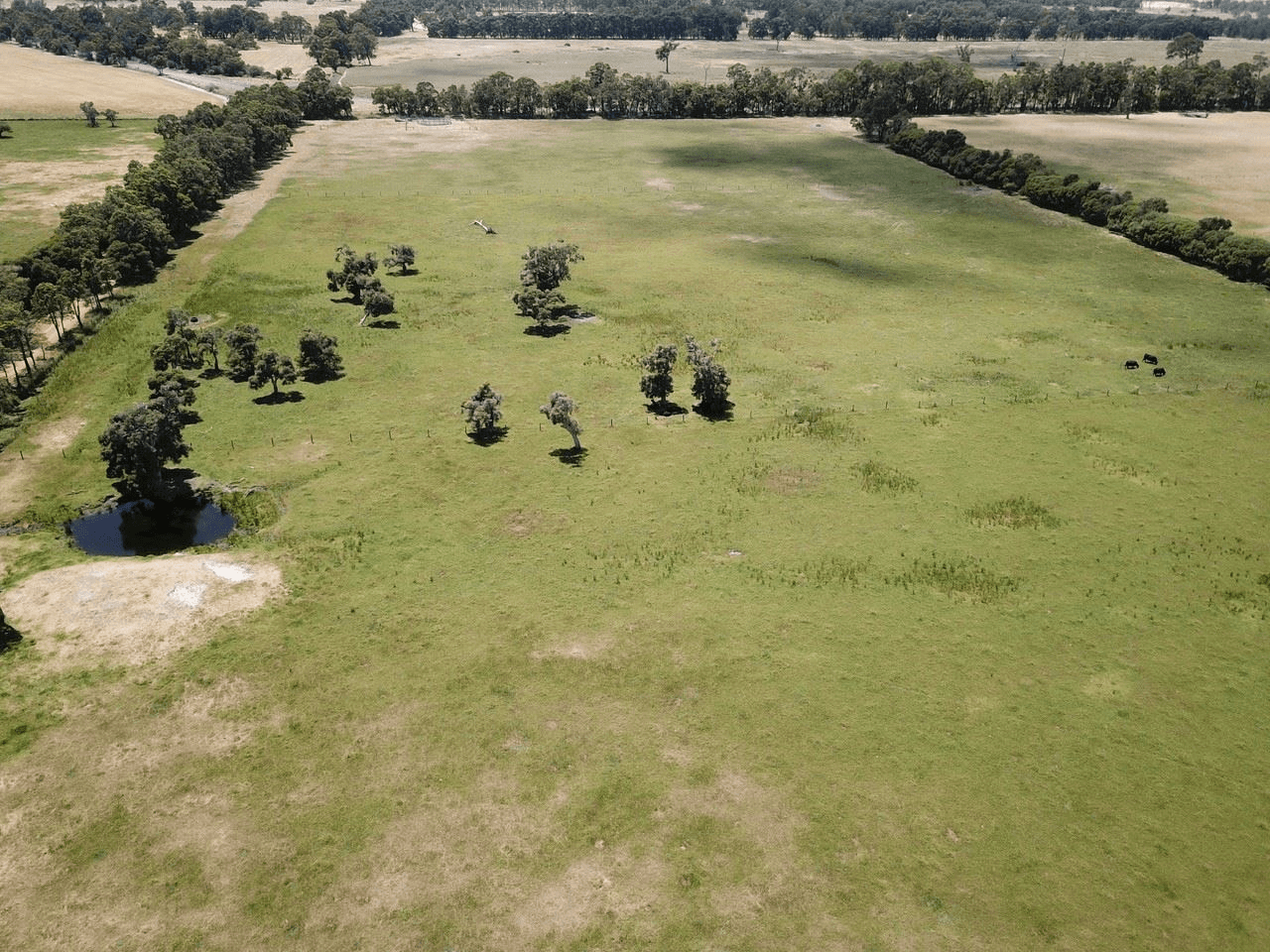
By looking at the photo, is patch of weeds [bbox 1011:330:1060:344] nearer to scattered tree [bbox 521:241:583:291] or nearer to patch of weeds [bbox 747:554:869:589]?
patch of weeds [bbox 747:554:869:589]

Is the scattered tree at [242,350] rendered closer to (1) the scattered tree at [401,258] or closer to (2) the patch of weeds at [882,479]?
(1) the scattered tree at [401,258]

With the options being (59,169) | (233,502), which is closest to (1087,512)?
(233,502)

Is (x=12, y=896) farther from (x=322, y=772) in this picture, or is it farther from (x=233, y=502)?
(x=233, y=502)

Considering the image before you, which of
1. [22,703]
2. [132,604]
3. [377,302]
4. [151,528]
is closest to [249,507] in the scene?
[151,528]

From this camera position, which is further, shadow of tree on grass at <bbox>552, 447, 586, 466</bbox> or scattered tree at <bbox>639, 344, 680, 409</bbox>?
scattered tree at <bbox>639, 344, 680, 409</bbox>

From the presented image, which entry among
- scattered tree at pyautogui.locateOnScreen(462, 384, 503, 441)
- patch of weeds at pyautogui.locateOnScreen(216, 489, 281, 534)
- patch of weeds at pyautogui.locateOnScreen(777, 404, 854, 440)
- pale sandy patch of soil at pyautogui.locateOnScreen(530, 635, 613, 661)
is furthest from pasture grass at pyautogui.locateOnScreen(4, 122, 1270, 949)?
scattered tree at pyautogui.locateOnScreen(462, 384, 503, 441)

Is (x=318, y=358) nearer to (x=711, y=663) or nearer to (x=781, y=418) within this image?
(x=781, y=418)

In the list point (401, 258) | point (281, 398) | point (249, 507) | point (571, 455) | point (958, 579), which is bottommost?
point (958, 579)
